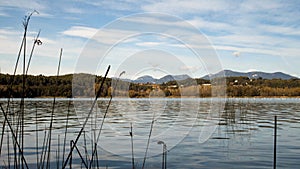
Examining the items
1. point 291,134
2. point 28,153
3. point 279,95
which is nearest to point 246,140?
point 291,134

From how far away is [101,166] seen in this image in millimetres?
9680

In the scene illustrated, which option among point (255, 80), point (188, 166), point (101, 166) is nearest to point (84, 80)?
point (101, 166)

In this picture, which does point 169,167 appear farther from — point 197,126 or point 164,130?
point 197,126

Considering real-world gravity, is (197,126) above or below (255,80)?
below

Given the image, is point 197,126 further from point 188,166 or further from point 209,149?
point 188,166

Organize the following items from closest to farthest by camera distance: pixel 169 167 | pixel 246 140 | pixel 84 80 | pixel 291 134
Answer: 1. pixel 84 80
2. pixel 169 167
3. pixel 246 140
4. pixel 291 134

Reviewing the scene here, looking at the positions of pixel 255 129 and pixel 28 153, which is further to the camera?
pixel 255 129

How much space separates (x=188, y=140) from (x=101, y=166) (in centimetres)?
574

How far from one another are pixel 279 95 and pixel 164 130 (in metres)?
107

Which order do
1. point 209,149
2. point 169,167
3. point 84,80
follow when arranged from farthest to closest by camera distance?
point 209,149 < point 169,167 < point 84,80

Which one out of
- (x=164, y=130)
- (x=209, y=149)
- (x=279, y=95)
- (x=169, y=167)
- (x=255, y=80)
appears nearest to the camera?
(x=169, y=167)

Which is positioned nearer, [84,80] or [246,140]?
[84,80]

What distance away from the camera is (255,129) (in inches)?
708

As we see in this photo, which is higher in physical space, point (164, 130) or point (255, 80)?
point (255, 80)
